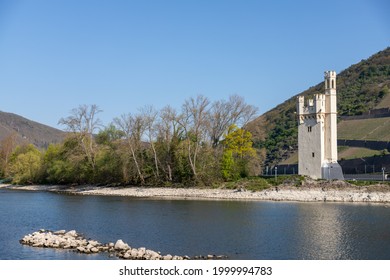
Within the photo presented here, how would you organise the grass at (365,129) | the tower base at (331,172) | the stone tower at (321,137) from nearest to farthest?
the tower base at (331,172)
the stone tower at (321,137)
the grass at (365,129)

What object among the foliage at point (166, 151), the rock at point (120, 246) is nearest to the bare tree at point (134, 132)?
the foliage at point (166, 151)

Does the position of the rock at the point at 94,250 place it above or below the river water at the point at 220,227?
below

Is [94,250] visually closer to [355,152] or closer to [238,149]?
[238,149]

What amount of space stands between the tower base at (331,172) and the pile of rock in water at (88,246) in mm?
27519

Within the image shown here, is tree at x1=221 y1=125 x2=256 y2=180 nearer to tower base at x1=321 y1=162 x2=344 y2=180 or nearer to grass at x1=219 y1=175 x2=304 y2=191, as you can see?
grass at x1=219 y1=175 x2=304 y2=191

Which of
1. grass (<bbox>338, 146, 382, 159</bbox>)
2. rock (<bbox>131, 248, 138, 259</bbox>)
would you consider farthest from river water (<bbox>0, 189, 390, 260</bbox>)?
grass (<bbox>338, 146, 382, 159</bbox>)

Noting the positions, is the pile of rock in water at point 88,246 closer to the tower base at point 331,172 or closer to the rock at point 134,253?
the rock at point 134,253

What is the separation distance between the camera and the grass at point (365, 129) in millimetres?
82562

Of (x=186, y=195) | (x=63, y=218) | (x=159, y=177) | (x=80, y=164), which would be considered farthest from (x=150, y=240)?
(x=80, y=164)

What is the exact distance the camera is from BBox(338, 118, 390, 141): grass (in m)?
82.6

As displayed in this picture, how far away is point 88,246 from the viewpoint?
80.5ft

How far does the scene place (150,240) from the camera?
26.8 m

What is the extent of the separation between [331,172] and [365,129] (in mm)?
40188
